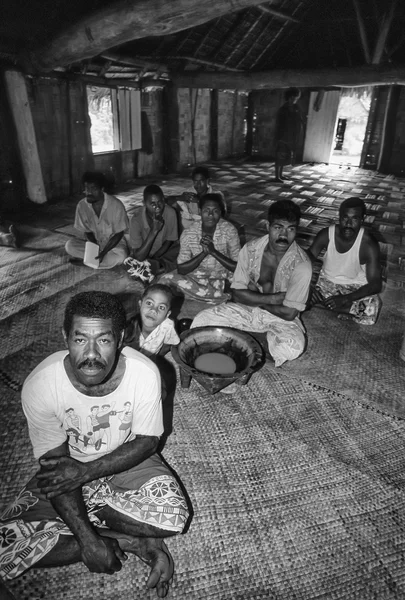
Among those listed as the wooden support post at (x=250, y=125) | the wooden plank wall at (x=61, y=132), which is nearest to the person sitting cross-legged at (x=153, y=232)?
the wooden plank wall at (x=61, y=132)

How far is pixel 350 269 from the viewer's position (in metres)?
3.90

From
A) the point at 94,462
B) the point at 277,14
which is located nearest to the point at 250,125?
the point at 277,14

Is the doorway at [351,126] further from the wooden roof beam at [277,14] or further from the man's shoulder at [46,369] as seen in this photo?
the man's shoulder at [46,369]

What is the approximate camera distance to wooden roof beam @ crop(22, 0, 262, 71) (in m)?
4.21

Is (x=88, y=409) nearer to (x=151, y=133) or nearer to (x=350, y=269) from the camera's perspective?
(x=350, y=269)

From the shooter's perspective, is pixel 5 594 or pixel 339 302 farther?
pixel 339 302

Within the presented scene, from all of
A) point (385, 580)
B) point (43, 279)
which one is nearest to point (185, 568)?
point (385, 580)

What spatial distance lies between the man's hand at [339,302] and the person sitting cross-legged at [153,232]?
2001 mm

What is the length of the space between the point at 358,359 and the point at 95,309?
8.44 feet

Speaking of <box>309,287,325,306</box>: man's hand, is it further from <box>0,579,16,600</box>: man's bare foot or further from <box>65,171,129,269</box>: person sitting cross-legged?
<box>0,579,16,600</box>: man's bare foot

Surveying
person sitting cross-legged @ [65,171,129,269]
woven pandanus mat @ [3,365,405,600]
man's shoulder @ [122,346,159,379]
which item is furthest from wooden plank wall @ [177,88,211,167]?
man's shoulder @ [122,346,159,379]

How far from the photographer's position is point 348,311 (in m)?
3.92

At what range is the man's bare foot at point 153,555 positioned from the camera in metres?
→ 1.66

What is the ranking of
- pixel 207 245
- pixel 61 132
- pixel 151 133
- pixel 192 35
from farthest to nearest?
pixel 151 133, pixel 192 35, pixel 61 132, pixel 207 245
